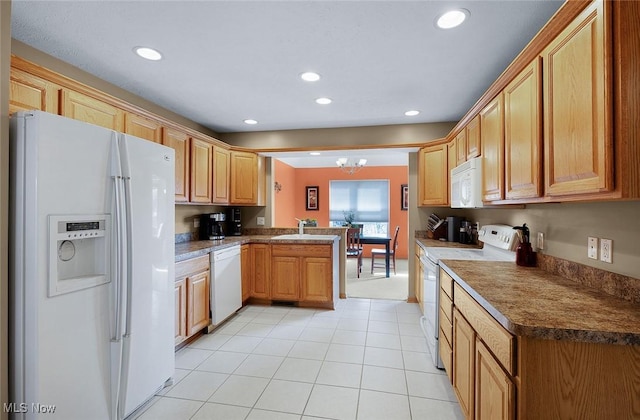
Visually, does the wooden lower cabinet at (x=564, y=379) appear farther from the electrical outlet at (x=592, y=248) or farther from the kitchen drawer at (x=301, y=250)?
the kitchen drawer at (x=301, y=250)

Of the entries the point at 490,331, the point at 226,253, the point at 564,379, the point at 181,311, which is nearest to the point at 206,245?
the point at 226,253

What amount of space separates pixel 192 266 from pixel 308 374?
4.60 ft

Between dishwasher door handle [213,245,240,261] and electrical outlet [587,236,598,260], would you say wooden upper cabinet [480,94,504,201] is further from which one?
dishwasher door handle [213,245,240,261]

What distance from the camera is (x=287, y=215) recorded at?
24.0 ft

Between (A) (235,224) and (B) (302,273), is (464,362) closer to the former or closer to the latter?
(B) (302,273)

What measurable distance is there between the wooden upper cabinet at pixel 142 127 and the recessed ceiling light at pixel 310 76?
1.44m

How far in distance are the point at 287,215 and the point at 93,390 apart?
19.2 feet

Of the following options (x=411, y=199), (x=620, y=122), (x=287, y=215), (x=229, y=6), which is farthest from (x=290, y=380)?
(x=287, y=215)

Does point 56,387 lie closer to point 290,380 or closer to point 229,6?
point 290,380

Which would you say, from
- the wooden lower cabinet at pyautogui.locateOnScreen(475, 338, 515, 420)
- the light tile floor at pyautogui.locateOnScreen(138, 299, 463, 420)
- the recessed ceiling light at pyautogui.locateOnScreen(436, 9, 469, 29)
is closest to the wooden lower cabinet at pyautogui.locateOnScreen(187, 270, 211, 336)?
the light tile floor at pyautogui.locateOnScreen(138, 299, 463, 420)

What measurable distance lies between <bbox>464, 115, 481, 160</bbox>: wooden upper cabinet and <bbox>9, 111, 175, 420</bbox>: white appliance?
245cm

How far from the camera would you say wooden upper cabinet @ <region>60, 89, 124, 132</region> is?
1.93 metres

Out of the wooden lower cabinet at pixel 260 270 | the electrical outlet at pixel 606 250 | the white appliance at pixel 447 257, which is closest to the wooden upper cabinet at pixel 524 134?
the electrical outlet at pixel 606 250

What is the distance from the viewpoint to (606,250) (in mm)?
1420
